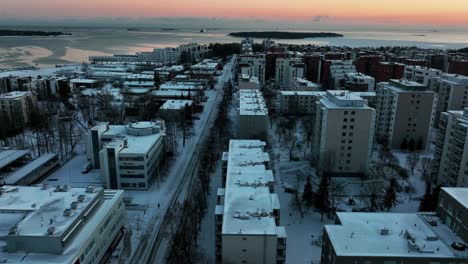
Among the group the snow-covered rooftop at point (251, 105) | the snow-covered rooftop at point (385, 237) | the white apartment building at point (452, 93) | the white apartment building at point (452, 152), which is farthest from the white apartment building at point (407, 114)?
the snow-covered rooftop at point (385, 237)

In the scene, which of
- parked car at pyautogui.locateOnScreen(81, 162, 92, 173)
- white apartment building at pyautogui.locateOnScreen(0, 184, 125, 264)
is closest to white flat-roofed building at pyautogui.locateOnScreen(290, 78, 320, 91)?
parked car at pyautogui.locateOnScreen(81, 162, 92, 173)

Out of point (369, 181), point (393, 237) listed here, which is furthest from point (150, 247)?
point (369, 181)

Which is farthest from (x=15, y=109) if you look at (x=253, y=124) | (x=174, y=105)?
(x=253, y=124)

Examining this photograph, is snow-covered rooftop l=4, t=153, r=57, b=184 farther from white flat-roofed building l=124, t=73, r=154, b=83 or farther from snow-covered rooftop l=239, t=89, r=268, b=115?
white flat-roofed building l=124, t=73, r=154, b=83

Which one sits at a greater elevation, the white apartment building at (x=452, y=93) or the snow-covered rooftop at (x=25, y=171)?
the white apartment building at (x=452, y=93)

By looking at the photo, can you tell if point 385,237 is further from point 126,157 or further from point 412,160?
point 126,157

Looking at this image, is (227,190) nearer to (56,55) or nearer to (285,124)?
(285,124)

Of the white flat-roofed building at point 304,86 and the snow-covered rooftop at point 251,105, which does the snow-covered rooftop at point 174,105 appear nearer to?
the snow-covered rooftop at point 251,105
